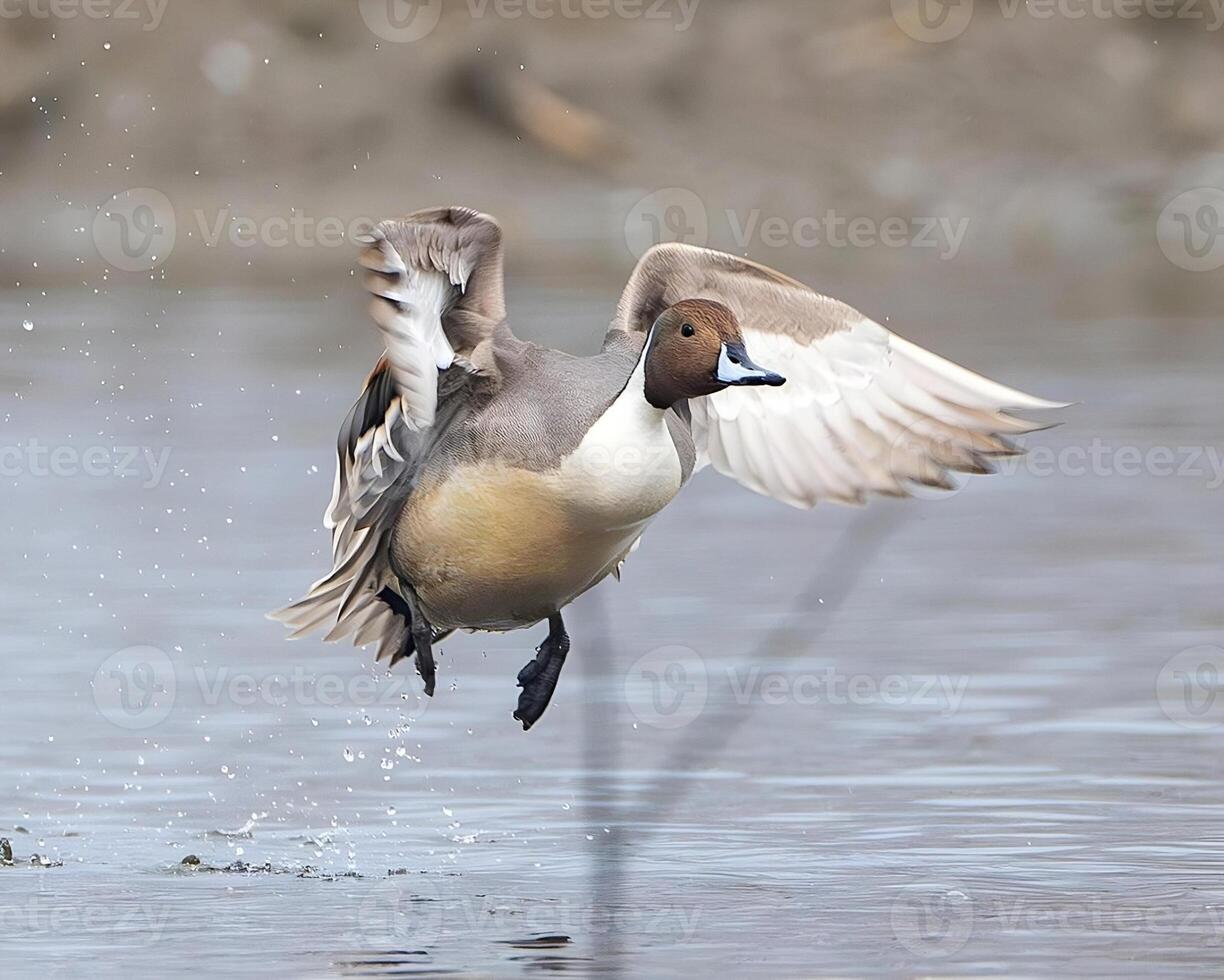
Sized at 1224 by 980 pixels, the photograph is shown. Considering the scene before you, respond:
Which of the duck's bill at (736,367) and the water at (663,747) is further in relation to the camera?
the duck's bill at (736,367)

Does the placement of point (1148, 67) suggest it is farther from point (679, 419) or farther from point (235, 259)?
point (679, 419)

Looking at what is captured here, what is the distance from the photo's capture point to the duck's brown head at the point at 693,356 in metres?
7.61

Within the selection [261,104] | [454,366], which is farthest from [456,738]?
[261,104]

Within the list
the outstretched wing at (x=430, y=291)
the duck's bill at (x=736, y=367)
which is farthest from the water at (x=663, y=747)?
the outstretched wing at (x=430, y=291)

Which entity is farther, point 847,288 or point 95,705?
point 847,288

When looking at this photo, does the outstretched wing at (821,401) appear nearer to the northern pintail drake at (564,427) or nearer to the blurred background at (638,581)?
the northern pintail drake at (564,427)

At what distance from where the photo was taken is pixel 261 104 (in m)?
30.9

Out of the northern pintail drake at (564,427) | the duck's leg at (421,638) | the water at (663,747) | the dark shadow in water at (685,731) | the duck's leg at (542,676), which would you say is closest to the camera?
the water at (663,747)

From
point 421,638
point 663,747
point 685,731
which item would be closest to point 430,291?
point 421,638

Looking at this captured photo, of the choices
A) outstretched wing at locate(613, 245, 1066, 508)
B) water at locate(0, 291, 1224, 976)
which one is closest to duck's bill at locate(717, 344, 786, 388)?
water at locate(0, 291, 1224, 976)

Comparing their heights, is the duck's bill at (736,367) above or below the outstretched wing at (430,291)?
below

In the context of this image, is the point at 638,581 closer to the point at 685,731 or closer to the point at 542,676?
the point at 685,731

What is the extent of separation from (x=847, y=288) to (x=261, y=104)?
9329 mm

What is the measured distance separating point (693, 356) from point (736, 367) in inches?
5.0
